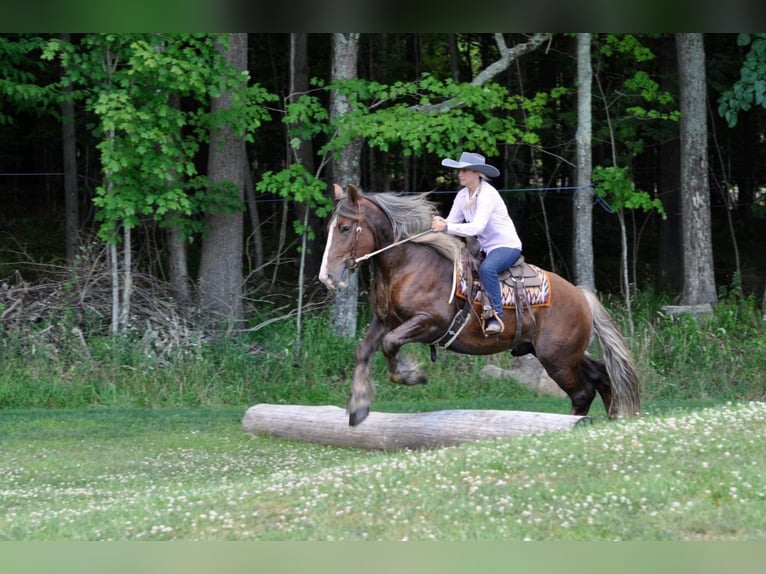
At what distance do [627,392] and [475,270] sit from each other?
92.9 inches

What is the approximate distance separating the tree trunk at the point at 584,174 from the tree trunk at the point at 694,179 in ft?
7.30

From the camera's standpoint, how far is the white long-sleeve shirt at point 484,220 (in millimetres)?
10477

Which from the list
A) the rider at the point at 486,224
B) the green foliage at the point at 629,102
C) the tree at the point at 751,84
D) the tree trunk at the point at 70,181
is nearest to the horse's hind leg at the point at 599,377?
the rider at the point at 486,224

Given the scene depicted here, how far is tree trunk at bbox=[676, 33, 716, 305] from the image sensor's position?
19.3 meters

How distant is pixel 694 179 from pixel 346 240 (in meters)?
11.5

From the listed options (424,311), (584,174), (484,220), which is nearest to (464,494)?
(424,311)

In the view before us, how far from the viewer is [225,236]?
18359mm

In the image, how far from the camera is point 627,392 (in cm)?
1145

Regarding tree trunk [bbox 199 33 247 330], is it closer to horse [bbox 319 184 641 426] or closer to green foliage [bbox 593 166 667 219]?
green foliage [bbox 593 166 667 219]

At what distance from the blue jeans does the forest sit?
6338 millimetres

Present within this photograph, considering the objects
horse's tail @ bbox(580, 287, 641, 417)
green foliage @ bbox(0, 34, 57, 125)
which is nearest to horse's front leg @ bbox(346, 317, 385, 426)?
horse's tail @ bbox(580, 287, 641, 417)

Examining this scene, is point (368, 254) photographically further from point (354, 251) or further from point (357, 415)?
point (357, 415)

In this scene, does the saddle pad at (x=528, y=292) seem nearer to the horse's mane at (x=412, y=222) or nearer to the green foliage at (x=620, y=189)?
the horse's mane at (x=412, y=222)

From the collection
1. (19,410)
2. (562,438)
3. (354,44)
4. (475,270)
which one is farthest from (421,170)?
(562,438)
